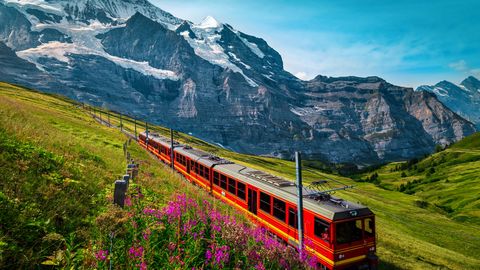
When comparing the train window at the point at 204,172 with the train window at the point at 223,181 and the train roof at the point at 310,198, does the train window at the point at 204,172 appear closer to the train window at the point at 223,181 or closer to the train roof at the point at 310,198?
the train window at the point at 223,181

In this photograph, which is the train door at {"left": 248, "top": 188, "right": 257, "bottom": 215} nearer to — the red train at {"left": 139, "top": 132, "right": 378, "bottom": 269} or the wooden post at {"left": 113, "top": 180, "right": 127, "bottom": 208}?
the red train at {"left": 139, "top": 132, "right": 378, "bottom": 269}

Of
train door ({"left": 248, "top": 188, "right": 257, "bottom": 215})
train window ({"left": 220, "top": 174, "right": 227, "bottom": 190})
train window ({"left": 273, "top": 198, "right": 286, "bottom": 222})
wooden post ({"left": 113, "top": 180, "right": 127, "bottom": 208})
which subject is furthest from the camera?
train window ({"left": 220, "top": 174, "right": 227, "bottom": 190})

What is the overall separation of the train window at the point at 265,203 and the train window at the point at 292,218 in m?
1.97

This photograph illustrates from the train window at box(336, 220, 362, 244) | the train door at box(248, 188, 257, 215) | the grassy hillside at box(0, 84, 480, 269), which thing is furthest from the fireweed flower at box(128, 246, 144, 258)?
the train door at box(248, 188, 257, 215)

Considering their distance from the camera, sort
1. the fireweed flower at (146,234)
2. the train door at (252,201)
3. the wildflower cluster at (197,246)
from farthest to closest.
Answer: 1. the train door at (252,201)
2. the fireweed flower at (146,234)
3. the wildflower cluster at (197,246)

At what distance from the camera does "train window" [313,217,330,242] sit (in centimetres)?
1388

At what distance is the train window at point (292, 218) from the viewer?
51.1 feet

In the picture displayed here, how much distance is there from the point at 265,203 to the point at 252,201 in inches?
→ 61.6

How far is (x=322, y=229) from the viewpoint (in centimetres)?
1435

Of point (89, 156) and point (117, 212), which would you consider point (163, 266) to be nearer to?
point (117, 212)

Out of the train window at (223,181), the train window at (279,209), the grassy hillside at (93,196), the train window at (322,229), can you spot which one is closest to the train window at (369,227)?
the train window at (322,229)

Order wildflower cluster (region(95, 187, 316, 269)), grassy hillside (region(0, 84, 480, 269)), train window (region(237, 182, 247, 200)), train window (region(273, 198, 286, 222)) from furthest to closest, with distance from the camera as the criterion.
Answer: train window (region(237, 182, 247, 200)) < train window (region(273, 198, 286, 222)) < grassy hillside (region(0, 84, 480, 269)) < wildflower cluster (region(95, 187, 316, 269))

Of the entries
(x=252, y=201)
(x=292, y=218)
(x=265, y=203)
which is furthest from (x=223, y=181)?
(x=292, y=218)

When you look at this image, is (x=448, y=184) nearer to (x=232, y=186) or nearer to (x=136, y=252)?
(x=232, y=186)
